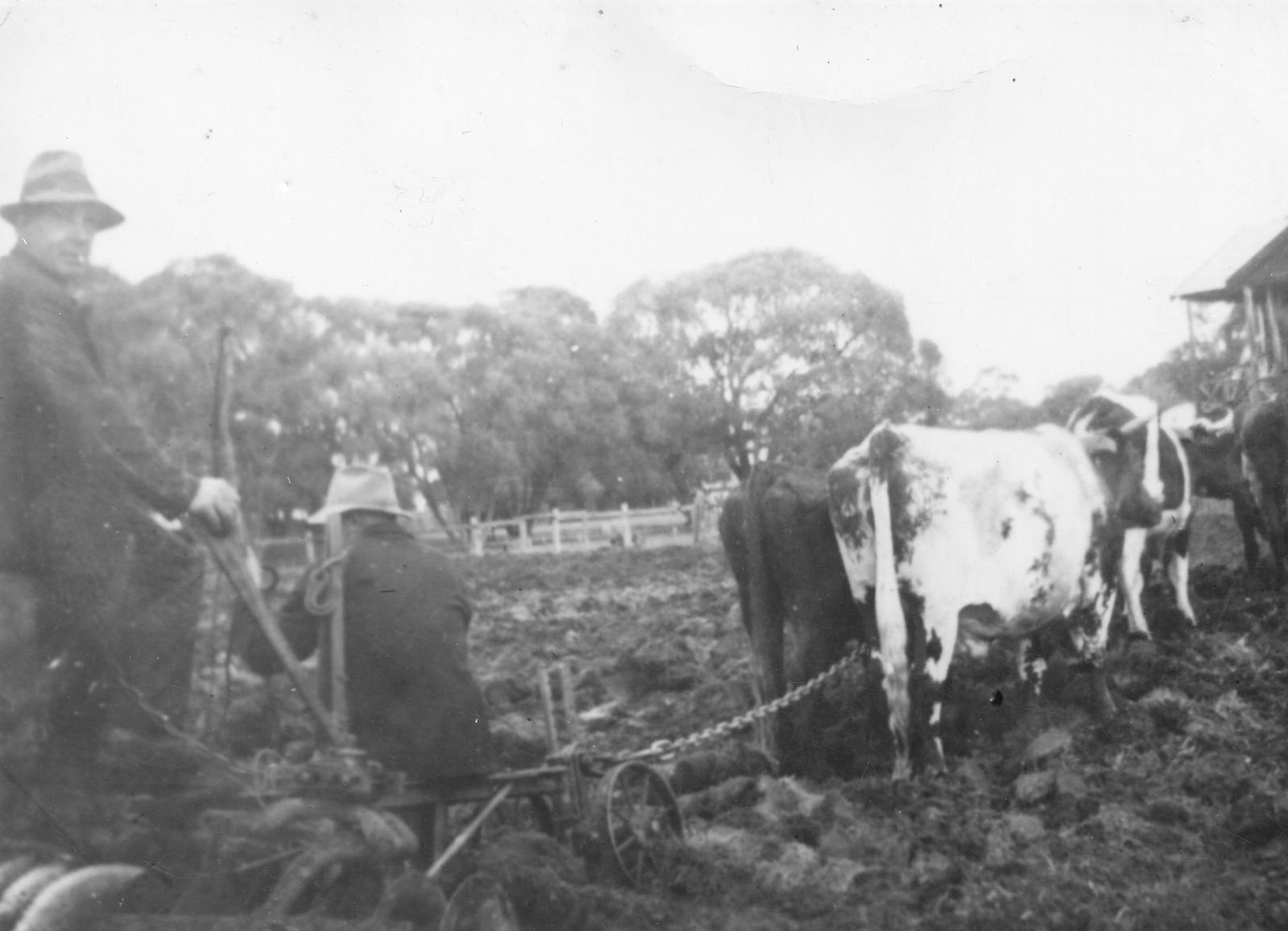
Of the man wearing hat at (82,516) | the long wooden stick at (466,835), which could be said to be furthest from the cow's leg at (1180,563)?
the man wearing hat at (82,516)

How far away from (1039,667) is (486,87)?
417 centimetres

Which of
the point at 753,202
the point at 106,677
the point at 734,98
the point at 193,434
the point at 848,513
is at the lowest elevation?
the point at 106,677

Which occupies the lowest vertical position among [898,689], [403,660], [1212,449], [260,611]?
[898,689]

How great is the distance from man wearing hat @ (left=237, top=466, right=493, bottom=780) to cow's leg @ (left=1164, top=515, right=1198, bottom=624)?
17.1 feet

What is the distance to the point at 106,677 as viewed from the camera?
3.39 m

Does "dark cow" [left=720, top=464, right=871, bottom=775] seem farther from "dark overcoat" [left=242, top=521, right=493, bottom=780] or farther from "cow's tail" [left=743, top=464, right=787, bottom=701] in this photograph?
"dark overcoat" [left=242, top=521, right=493, bottom=780]

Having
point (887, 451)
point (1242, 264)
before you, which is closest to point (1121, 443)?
point (1242, 264)

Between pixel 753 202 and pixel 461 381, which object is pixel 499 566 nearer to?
pixel 461 381

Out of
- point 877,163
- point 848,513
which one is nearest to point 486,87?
point 877,163

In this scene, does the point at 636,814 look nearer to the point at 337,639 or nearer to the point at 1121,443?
the point at 337,639

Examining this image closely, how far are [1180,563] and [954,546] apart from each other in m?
2.91

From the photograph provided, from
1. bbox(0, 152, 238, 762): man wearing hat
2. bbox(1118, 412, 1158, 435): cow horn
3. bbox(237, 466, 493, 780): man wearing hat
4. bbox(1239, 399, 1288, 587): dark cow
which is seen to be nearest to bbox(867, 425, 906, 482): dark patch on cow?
bbox(1118, 412, 1158, 435): cow horn

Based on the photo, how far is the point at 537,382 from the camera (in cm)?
448

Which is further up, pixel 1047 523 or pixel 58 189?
pixel 58 189
